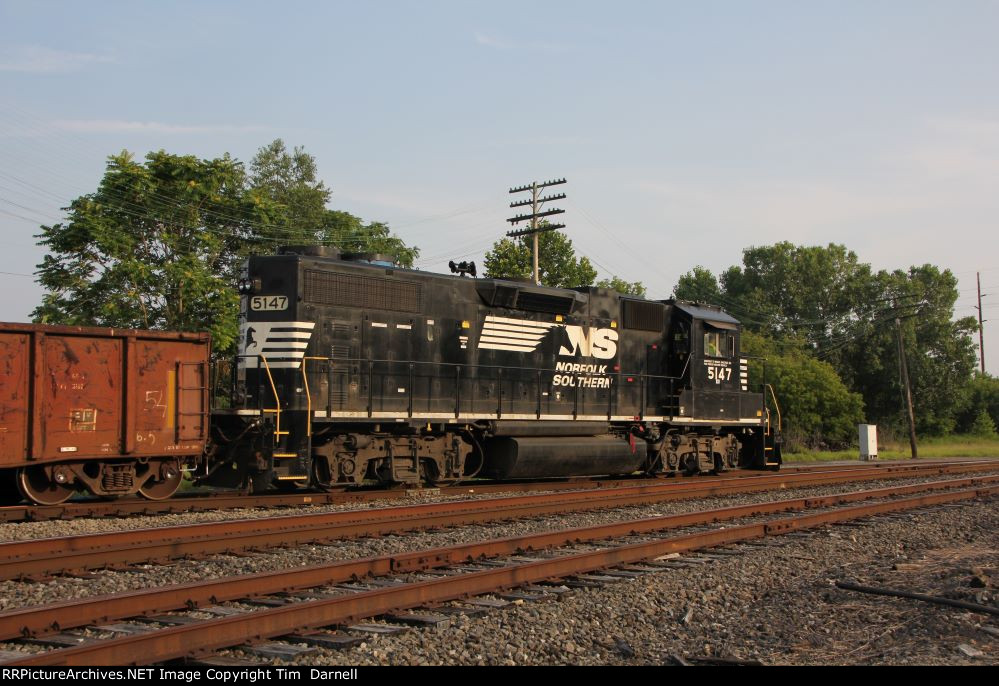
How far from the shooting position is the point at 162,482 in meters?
12.9

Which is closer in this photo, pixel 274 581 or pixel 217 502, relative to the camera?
pixel 274 581

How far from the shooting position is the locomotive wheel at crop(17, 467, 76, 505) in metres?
11.4

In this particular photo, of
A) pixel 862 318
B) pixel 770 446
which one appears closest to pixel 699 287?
pixel 862 318

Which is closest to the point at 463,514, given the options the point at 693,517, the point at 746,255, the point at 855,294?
the point at 693,517

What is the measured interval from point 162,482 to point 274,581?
667cm

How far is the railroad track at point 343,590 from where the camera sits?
5.32 metres

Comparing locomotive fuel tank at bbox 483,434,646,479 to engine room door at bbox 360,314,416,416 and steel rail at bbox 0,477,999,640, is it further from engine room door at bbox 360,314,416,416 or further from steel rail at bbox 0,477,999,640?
steel rail at bbox 0,477,999,640

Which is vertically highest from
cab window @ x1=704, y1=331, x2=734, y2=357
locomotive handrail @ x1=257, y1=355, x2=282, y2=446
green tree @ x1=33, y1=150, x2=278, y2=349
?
green tree @ x1=33, y1=150, x2=278, y2=349

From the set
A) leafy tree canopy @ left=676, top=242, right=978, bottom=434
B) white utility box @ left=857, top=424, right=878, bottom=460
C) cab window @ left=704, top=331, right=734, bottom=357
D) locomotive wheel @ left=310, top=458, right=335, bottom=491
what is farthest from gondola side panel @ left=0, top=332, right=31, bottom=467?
leafy tree canopy @ left=676, top=242, right=978, bottom=434

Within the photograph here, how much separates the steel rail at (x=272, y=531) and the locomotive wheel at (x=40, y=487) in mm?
2899

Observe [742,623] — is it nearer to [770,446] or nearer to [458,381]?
[458,381]

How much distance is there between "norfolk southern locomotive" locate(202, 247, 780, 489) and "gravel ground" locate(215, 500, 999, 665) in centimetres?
682

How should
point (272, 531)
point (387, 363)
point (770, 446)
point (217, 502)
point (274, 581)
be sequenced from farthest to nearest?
point (770, 446), point (387, 363), point (217, 502), point (272, 531), point (274, 581)

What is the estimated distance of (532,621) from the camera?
6281mm
